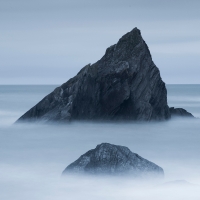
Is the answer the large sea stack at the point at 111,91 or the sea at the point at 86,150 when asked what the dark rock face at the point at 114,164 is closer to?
the sea at the point at 86,150

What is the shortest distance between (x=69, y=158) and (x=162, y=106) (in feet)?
51.4

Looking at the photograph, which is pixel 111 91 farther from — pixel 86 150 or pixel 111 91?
pixel 86 150

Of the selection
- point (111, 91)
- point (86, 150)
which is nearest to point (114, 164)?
point (86, 150)

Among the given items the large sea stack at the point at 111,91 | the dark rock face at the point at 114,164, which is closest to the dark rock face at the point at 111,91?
the large sea stack at the point at 111,91

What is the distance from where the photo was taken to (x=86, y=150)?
2656 centimetres

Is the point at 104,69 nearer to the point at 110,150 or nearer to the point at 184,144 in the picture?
the point at 184,144

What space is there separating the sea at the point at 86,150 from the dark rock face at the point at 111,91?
885 millimetres

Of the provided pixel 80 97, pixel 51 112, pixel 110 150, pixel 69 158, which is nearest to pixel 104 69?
pixel 80 97

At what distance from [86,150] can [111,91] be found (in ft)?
29.5

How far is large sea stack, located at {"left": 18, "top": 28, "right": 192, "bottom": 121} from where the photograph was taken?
34625 millimetres

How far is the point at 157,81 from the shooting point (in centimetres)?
3684

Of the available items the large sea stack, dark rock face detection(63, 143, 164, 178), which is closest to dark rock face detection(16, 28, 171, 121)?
the large sea stack

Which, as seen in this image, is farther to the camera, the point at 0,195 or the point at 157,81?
the point at 157,81

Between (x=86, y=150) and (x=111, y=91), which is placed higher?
(x=111, y=91)
